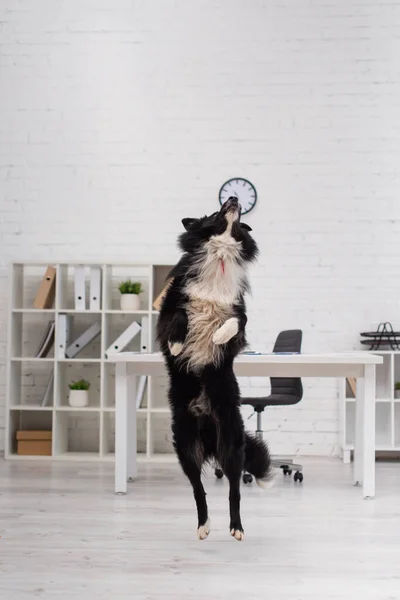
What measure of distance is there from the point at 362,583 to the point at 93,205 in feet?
14.4

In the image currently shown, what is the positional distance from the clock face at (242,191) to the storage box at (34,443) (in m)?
2.35

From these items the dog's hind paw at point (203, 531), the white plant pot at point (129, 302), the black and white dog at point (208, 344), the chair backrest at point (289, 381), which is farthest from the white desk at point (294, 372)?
the white plant pot at point (129, 302)

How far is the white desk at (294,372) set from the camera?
14.2 ft

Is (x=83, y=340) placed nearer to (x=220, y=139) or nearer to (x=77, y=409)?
(x=77, y=409)

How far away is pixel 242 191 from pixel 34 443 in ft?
8.53

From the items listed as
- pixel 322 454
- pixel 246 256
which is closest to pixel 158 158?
pixel 322 454

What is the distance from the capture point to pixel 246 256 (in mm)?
3117

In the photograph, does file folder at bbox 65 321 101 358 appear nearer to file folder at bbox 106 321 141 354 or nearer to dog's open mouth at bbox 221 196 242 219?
file folder at bbox 106 321 141 354

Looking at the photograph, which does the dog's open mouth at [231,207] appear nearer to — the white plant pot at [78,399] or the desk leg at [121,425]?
the desk leg at [121,425]

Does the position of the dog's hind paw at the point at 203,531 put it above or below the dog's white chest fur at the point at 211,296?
below

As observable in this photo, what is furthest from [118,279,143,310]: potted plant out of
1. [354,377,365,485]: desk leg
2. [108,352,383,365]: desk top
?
[354,377,365,485]: desk leg

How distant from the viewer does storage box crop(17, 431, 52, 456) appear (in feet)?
19.8

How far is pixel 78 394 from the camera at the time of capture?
237 inches

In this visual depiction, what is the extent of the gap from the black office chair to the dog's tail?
58.7 inches
